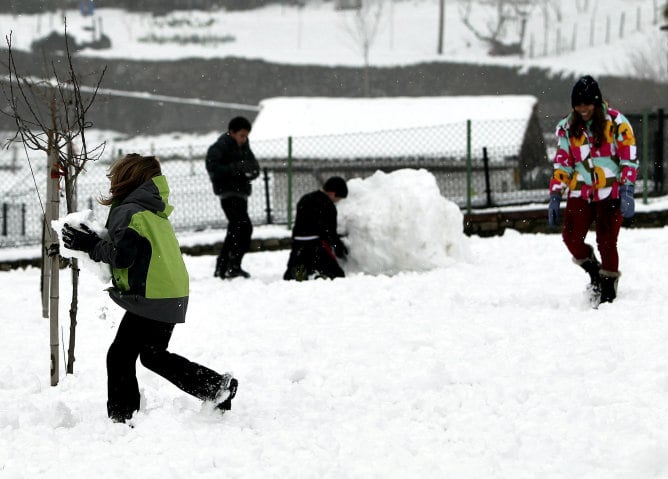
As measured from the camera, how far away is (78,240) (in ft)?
13.5

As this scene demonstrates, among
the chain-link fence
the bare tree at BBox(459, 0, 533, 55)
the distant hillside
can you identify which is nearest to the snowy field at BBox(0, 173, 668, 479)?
the chain-link fence

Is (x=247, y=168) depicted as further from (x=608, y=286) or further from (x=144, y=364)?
(x=144, y=364)

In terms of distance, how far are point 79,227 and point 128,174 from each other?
341 mm

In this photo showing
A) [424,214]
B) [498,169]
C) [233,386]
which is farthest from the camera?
[498,169]

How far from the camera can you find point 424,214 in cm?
910

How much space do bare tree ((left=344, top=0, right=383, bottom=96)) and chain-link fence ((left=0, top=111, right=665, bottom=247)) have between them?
30.3 m

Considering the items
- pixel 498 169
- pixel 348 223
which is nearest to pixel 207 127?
pixel 498 169

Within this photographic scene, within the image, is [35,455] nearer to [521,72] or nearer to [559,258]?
[559,258]

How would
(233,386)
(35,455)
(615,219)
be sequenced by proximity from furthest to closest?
(615,219)
(233,386)
(35,455)

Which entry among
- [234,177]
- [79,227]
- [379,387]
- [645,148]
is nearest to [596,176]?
[379,387]

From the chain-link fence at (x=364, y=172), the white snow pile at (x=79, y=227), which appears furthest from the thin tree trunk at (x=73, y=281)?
the chain-link fence at (x=364, y=172)

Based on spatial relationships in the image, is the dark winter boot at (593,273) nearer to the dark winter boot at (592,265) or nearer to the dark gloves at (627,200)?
the dark winter boot at (592,265)

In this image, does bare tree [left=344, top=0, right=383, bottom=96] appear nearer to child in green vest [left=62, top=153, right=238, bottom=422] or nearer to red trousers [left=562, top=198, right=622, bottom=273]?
red trousers [left=562, top=198, right=622, bottom=273]

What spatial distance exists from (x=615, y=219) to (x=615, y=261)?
301 mm
